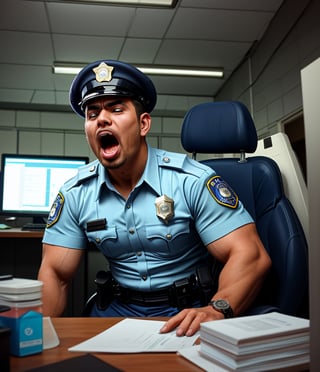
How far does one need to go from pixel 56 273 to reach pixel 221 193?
1.85 feet

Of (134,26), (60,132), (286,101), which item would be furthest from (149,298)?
(60,132)

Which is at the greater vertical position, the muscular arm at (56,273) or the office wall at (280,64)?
the office wall at (280,64)

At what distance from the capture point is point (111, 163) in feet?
4.13

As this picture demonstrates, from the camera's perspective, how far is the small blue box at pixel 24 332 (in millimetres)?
599

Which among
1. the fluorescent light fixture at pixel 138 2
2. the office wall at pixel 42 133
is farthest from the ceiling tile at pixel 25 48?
the office wall at pixel 42 133

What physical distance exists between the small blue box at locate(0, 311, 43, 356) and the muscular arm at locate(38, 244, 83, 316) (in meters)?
0.55

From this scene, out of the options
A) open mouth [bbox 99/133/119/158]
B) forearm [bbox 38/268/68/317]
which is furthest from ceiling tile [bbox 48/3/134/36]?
forearm [bbox 38/268/68/317]

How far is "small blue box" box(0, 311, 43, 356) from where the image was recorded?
60cm

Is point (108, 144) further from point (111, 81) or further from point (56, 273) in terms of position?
point (56, 273)

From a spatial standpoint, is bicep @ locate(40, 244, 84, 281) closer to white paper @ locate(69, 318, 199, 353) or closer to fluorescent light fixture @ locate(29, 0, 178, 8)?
white paper @ locate(69, 318, 199, 353)

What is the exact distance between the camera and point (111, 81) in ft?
4.10

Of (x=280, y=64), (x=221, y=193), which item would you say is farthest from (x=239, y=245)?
(x=280, y=64)

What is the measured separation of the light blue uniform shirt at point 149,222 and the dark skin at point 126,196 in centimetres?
4

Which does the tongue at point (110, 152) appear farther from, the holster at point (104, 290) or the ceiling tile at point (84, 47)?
the ceiling tile at point (84, 47)
